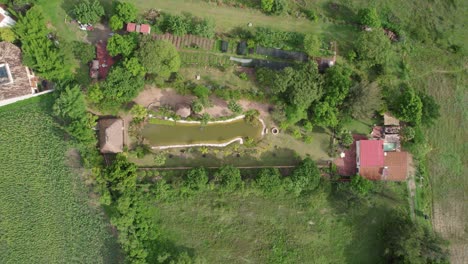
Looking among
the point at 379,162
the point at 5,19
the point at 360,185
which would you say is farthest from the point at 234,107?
the point at 5,19

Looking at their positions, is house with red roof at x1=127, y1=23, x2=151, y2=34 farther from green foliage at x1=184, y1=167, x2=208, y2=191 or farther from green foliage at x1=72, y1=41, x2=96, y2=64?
green foliage at x1=184, y1=167, x2=208, y2=191

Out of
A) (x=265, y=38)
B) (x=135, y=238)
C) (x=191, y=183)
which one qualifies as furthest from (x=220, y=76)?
(x=135, y=238)

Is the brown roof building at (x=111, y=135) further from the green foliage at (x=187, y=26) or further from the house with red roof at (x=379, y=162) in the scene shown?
the house with red roof at (x=379, y=162)

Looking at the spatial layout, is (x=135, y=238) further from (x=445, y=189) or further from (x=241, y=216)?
(x=445, y=189)

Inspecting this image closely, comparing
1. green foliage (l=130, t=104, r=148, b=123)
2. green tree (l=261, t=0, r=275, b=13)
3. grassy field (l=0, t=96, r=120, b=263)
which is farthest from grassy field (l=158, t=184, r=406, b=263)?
green tree (l=261, t=0, r=275, b=13)

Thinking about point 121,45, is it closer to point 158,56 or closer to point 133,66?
point 133,66
